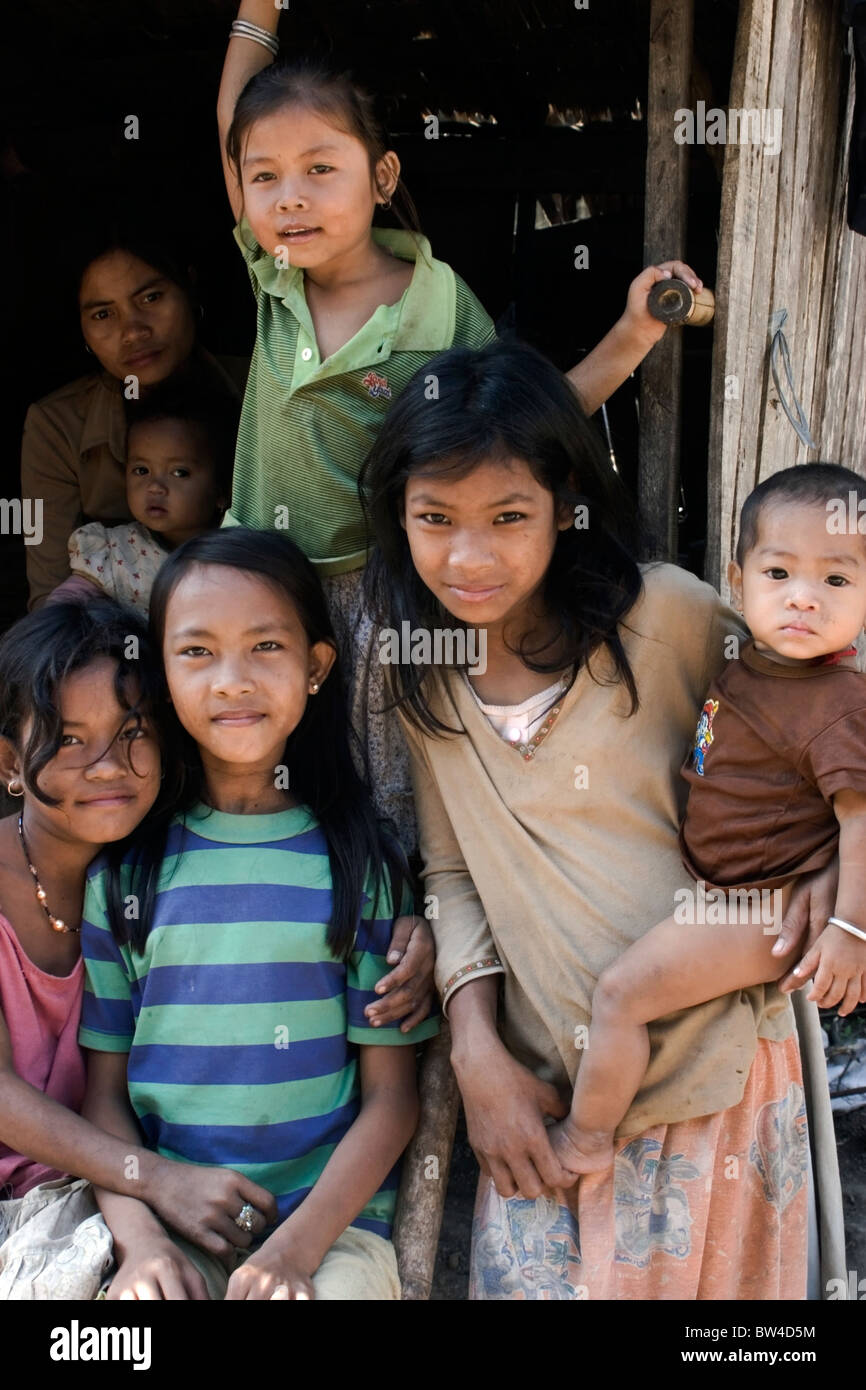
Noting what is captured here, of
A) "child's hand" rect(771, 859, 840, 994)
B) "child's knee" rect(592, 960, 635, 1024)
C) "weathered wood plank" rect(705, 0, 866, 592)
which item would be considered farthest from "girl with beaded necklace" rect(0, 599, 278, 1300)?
"weathered wood plank" rect(705, 0, 866, 592)

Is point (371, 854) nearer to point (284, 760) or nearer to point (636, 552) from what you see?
point (284, 760)

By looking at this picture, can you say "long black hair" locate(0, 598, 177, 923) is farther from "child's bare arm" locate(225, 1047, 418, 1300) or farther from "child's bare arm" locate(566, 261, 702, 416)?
"child's bare arm" locate(566, 261, 702, 416)

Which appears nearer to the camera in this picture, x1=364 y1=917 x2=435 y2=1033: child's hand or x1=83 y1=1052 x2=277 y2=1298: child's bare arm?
x1=83 y1=1052 x2=277 y2=1298: child's bare arm

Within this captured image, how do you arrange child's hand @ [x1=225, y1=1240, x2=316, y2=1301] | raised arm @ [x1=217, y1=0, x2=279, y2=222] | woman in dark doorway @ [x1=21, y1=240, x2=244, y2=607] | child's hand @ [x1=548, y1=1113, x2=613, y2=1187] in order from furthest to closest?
woman in dark doorway @ [x1=21, y1=240, x2=244, y2=607] → raised arm @ [x1=217, y1=0, x2=279, y2=222] → child's hand @ [x1=548, y1=1113, x2=613, y2=1187] → child's hand @ [x1=225, y1=1240, x2=316, y2=1301]

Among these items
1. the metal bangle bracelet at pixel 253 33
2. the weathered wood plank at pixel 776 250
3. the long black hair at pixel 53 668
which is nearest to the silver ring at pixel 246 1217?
the long black hair at pixel 53 668

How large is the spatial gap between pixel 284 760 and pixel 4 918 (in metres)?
0.54

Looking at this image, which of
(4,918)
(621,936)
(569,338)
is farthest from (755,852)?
(569,338)

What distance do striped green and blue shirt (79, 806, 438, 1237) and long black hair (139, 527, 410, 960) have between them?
3 centimetres

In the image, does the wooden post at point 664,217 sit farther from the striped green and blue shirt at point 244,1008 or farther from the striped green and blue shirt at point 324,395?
the striped green and blue shirt at point 244,1008

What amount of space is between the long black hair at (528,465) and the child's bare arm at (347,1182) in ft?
1.88

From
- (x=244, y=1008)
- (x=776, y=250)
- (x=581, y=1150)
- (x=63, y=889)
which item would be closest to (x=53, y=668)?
(x=63, y=889)

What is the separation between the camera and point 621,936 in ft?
6.97

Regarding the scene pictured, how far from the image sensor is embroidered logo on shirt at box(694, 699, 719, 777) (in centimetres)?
207

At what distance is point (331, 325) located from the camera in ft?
8.14
